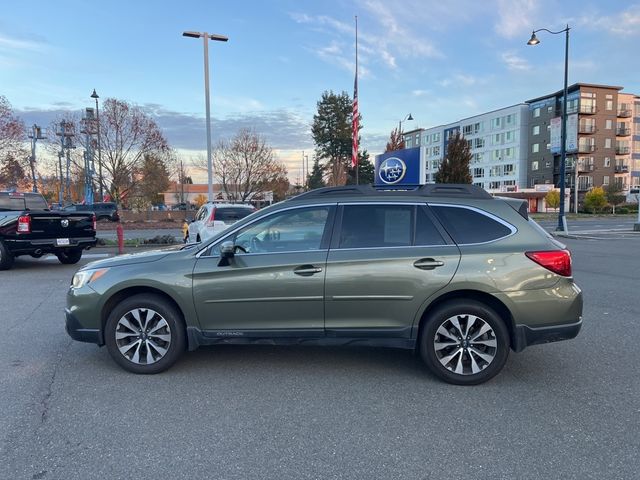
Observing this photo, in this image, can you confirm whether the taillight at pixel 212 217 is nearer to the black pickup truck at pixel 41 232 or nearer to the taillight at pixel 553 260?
the black pickup truck at pixel 41 232

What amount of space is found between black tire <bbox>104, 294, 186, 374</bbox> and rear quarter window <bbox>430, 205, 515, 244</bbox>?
2675 mm

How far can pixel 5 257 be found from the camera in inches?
400

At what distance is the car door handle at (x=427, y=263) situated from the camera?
159 inches

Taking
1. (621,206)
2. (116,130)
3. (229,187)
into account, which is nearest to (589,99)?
(621,206)

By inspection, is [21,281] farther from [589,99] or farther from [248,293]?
[589,99]

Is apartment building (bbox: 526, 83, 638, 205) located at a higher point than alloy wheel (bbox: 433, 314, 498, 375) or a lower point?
higher

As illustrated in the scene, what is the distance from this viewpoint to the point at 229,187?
40.7 metres

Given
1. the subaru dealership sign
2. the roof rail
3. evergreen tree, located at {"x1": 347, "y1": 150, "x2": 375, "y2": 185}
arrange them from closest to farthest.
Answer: the roof rail → the subaru dealership sign → evergreen tree, located at {"x1": 347, "y1": 150, "x2": 375, "y2": 185}

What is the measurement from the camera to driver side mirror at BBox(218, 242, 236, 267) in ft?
13.6

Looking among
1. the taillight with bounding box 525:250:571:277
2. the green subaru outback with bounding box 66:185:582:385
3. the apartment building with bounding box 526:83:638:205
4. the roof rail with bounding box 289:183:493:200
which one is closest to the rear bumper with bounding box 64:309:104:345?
the green subaru outback with bounding box 66:185:582:385

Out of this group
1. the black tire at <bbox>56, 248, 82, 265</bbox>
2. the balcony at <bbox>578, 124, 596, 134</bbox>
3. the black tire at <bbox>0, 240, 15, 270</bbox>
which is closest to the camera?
the black tire at <bbox>0, 240, 15, 270</bbox>

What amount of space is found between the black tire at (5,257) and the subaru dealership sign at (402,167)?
392 inches

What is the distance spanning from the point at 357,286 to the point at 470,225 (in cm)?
120

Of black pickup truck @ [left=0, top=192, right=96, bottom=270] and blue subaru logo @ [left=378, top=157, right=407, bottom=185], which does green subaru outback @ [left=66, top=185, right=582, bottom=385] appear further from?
blue subaru logo @ [left=378, top=157, right=407, bottom=185]
